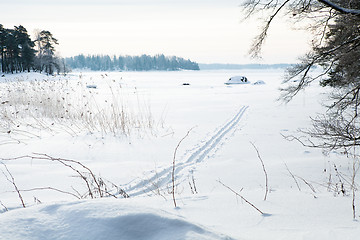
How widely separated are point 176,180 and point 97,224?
325 cm

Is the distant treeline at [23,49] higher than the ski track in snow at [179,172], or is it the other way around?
the distant treeline at [23,49]

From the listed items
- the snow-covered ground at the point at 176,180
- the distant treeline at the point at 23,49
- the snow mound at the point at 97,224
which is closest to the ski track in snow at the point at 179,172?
the snow-covered ground at the point at 176,180

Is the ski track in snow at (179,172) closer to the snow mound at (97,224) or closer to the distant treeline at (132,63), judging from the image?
the snow mound at (97,224)

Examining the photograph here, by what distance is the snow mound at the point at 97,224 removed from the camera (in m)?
1.09

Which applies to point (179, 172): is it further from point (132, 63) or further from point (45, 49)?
point (132, 63)

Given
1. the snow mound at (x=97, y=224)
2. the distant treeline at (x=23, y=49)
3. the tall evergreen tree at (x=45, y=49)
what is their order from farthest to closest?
the tall evergreen tree at (x=45, y=49) → the distant treeline at (x=23, y=49) → the snow mound at (x=97, y=224)

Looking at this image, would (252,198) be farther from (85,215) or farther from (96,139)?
(96,139)

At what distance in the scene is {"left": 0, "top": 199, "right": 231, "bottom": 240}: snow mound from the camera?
109 cm

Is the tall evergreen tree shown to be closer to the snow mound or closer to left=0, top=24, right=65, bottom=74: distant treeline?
left=0, top=24, right=65, bottom=74: distant treeline

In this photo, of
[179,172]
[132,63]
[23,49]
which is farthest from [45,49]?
[132,63]

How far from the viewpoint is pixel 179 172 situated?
4.69 meters

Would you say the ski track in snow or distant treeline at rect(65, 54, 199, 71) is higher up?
distant treeline at rect(65, 54, 199, 71)

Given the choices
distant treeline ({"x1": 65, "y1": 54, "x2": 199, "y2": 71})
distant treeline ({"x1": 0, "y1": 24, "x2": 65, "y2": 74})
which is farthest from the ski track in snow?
distant treeline ({"x1": 65, "y1": 54, "x2": 199, "y2": 71})

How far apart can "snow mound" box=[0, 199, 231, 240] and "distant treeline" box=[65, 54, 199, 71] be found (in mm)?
123063
